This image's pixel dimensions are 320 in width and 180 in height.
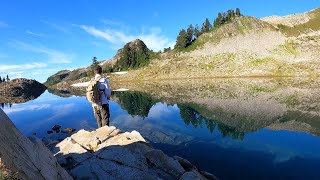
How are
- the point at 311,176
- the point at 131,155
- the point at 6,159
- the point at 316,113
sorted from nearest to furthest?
the point at 6,159 < the point at 131,155 < the point at 311,176 < the point at 316,113

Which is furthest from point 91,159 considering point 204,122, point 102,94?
point 204,122

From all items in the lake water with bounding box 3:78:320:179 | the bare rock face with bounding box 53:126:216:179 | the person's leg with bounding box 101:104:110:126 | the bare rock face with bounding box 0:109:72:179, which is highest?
the bare rock face with bounding box 0:109:72:179

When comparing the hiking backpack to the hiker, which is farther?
the hiker

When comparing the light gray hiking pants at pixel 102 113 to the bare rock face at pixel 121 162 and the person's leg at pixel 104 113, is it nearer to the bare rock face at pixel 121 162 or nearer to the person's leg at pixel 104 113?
the person's leg at pixel 104 113

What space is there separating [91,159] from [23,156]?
764 cm

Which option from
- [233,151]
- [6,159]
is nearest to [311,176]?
[233,151]

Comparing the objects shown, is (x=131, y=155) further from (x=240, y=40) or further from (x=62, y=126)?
(x=240, y=40)

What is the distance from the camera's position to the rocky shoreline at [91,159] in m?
9.28

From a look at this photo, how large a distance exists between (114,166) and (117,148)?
2.03 metres

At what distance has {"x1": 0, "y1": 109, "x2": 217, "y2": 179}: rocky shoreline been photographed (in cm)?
928

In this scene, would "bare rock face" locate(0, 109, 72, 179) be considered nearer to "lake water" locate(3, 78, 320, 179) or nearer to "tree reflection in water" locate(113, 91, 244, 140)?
"lake water" locate(3, 78, 320, 179)

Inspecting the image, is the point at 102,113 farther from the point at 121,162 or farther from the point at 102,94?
the point at 121,162

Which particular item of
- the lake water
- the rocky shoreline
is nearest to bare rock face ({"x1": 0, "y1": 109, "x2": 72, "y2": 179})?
the rocky shoreline

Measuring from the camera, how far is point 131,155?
17297 millimetres
